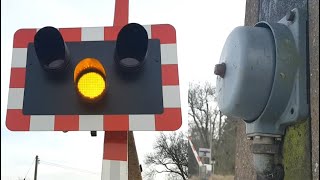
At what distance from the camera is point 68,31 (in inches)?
86.8

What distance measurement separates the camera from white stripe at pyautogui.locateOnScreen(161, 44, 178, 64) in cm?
214

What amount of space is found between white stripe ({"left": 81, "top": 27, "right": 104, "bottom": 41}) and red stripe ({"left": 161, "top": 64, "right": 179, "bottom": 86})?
0.36m

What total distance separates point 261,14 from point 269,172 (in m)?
1.05

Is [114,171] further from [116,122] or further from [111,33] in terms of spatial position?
[111,33]

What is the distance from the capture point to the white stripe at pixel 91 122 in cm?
199

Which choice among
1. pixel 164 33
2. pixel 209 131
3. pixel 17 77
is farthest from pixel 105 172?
pixel 209 131

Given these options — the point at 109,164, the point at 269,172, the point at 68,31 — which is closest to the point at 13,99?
the point at 68,31

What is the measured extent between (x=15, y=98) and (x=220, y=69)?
39.8 inches

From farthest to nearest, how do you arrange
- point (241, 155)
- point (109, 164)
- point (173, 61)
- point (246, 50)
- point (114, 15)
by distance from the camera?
point (241, 155)
point (114, 15)
point (173, 61)
point (109, 164)
point (246, 50)

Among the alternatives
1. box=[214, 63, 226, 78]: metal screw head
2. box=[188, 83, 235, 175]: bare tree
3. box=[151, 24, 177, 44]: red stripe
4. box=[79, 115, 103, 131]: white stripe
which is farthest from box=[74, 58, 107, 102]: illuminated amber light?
box=[188, 83, 235, 175]: bare tree

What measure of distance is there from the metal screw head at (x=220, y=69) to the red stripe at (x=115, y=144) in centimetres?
53

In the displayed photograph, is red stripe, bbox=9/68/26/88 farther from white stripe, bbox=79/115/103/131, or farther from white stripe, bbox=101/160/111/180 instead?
white stripe, bbox=101/160/111/180

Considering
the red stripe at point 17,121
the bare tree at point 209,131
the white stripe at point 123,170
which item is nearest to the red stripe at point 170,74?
the white stripe at point 123,170

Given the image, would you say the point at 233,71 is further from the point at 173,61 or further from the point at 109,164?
the point at 109,164
